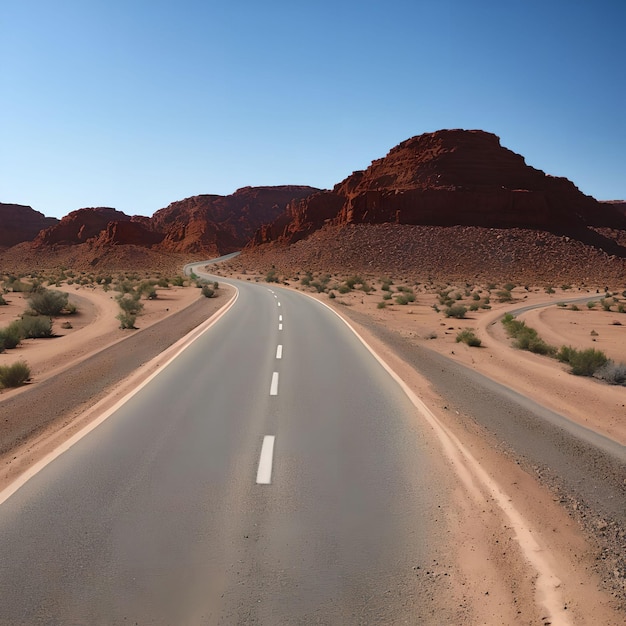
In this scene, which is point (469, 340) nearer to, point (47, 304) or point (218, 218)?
point (47, 304)

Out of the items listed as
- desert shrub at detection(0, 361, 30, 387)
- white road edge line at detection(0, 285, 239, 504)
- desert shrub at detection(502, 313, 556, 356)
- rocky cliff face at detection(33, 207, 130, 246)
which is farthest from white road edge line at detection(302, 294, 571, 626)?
rocky cliff face at detection(33, 207, 130, 246)

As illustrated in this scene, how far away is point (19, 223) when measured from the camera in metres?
162

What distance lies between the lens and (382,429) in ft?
26.2

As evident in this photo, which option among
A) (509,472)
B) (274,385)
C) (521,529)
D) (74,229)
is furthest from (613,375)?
(74,229)

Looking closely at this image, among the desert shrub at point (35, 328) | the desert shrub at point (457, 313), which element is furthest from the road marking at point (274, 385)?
the desert shrub at point (457, 313)

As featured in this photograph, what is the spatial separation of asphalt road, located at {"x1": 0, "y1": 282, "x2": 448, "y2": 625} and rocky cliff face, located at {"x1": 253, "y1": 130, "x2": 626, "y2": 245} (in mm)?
84772

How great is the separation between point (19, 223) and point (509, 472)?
181 meters

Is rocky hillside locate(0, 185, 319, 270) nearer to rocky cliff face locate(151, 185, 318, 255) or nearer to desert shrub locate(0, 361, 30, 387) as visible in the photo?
rocky cliff face locate(151, 185, 318, 255)

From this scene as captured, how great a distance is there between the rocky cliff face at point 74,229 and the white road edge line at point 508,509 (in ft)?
466

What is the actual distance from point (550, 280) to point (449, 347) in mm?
57747

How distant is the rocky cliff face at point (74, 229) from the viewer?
136 meters

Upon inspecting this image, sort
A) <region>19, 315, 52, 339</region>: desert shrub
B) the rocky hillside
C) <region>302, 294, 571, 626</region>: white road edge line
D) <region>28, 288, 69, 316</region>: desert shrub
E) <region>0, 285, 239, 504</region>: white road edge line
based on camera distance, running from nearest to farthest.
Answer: <region>302, 294, 571, 626</region>: white road edge line < <region>0, 285, 239, 504</region>: white road edge line < <region>19, 315, 52, 339</region>: desert shrub < <region>28, 288, 69, 316</region>: desert shrub < the rocky hillside

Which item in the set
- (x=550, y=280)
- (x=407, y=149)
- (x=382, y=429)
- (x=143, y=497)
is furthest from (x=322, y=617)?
(x=407, y=149)

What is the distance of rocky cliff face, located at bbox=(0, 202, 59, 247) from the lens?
153000 millimetres
